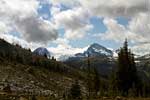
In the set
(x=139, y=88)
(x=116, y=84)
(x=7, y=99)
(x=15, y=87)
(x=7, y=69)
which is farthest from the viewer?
(x=7, y=69)

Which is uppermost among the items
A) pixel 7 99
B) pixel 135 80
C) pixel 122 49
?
pixel 122 49

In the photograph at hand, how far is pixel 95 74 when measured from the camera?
368 ft

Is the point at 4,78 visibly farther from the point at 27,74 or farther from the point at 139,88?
the point at 139,88

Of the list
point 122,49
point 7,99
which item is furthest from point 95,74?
point 7,99

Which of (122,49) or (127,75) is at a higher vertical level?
(122,49)

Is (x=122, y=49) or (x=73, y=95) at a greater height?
(x=122, y=49)

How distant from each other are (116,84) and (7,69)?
65765 millimetres

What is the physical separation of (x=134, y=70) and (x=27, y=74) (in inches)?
2527

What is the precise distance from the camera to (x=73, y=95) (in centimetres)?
5956

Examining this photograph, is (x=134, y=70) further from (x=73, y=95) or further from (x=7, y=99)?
(x=7, y=99)

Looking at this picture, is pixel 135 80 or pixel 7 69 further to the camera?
pixel 7 69

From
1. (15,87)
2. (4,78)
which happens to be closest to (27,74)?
(4,78)

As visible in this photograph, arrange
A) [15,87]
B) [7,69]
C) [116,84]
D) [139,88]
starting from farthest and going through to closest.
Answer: [7,69]
[15,87]
[139,88]
[116,84]

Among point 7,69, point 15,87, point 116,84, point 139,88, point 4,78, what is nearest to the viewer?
point 116,84
